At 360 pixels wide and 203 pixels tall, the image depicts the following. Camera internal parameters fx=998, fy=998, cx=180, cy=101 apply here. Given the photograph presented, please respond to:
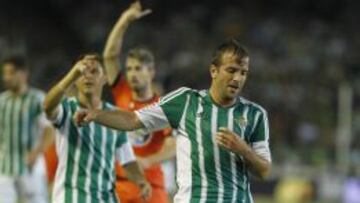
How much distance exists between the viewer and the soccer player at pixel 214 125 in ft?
20.2

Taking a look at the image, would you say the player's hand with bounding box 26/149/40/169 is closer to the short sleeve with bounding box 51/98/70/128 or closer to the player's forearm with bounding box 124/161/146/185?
the player's forearm with bounding box 124/161/146/185

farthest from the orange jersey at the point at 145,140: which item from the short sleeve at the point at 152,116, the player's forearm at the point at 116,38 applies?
the short sleeve at the point at 152,116

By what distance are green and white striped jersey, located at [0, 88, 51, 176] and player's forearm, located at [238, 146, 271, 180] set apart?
18.0 ft

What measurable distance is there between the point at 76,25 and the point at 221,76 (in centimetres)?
2076

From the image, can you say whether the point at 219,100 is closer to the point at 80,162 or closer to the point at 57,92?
the point at 57,92

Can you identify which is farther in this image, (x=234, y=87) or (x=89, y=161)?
(x=89, y=161)

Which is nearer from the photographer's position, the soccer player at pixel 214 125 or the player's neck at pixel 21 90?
the soccer player at pixel 214 125

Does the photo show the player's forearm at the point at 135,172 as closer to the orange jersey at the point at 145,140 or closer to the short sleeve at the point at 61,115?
the short sleeve at the point at 61,115

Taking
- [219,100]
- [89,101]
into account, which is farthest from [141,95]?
[219,100]

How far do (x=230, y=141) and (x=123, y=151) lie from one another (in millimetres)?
1899

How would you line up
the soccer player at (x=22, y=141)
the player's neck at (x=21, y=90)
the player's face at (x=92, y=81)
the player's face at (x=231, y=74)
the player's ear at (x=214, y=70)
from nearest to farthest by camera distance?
the player's face at (x=231, y=74), the player's ear at (x=214, y=70), the player's face at (x=92, y=81), the player's neck at (x=21, y=90), the soccer player at (x=22, y=141)

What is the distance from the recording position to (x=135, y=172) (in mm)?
7691

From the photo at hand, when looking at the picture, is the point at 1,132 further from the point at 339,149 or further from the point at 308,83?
the point at 308,83

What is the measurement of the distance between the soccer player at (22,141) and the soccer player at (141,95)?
2374 millimetres
